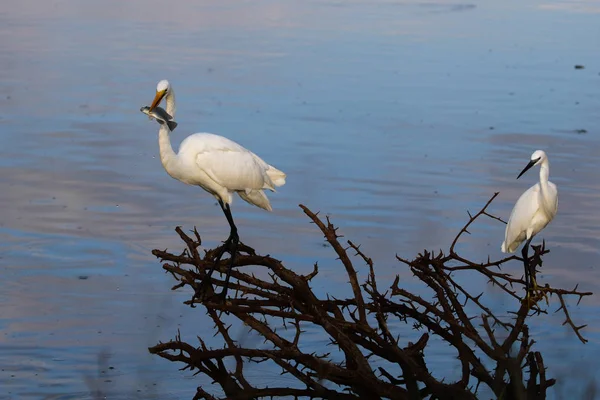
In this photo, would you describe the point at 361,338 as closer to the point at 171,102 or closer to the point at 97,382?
the point at 97,382

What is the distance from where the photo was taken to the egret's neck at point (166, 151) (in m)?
6.52

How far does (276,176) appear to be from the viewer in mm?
6953

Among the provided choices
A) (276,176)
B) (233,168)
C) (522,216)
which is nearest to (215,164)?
(233,168)

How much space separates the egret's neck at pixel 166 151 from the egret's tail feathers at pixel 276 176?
56cm

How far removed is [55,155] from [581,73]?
33.6ft

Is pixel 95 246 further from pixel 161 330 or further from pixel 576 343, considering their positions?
pixel 576 343

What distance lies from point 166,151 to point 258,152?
20.2 feet

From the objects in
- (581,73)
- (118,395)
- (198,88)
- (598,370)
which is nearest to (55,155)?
(198,88)

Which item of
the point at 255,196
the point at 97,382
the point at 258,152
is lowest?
the point at 97,382

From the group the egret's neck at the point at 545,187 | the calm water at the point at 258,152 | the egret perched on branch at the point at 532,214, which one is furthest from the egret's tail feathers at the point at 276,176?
the egret's neck at the point at 545,187

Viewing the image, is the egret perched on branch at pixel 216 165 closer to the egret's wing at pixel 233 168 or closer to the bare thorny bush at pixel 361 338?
the egret's wing at pixel 233 168

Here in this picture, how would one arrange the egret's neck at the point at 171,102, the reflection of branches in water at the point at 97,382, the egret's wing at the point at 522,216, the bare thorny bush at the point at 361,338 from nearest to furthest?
the reflection of branches in water at the point at 97,382 → the bare thorny bush at the point at 361,338 → the egret's neck at the point at 171,102 → the egret's wing at the point at 522,216

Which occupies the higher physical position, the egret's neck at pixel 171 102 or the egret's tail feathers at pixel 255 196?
the egret's neck at pixel 171 102

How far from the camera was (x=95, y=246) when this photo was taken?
9633 millimetres
